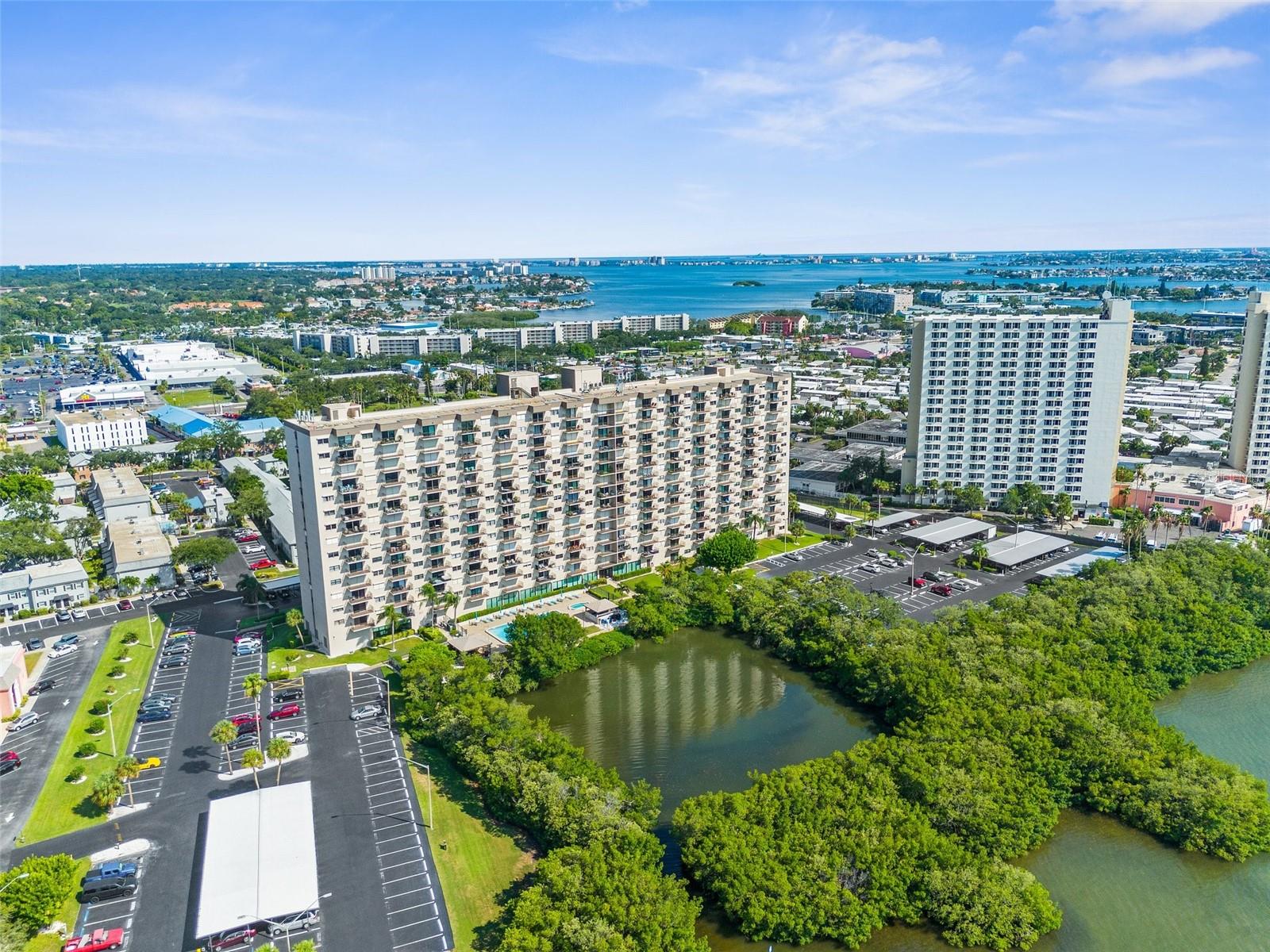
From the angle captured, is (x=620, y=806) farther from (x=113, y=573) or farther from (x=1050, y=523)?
(x=1050, y=523)

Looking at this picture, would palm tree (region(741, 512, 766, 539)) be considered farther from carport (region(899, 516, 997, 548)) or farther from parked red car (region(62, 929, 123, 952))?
parked red car (region(62, 929, 123, 952))

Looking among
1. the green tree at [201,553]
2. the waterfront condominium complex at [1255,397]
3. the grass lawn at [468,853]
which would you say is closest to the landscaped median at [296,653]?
the green tree at [201,553]

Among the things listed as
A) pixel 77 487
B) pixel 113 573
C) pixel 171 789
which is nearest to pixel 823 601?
pixel 171 789

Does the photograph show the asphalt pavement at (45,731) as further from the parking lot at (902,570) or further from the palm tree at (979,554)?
the palm tree at (979,554)

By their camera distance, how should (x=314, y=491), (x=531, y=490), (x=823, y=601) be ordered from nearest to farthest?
(x=314, y=491), (x=823, y=601), (x=531, y=490)

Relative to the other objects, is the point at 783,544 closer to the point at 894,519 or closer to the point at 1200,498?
the point at 894,519
